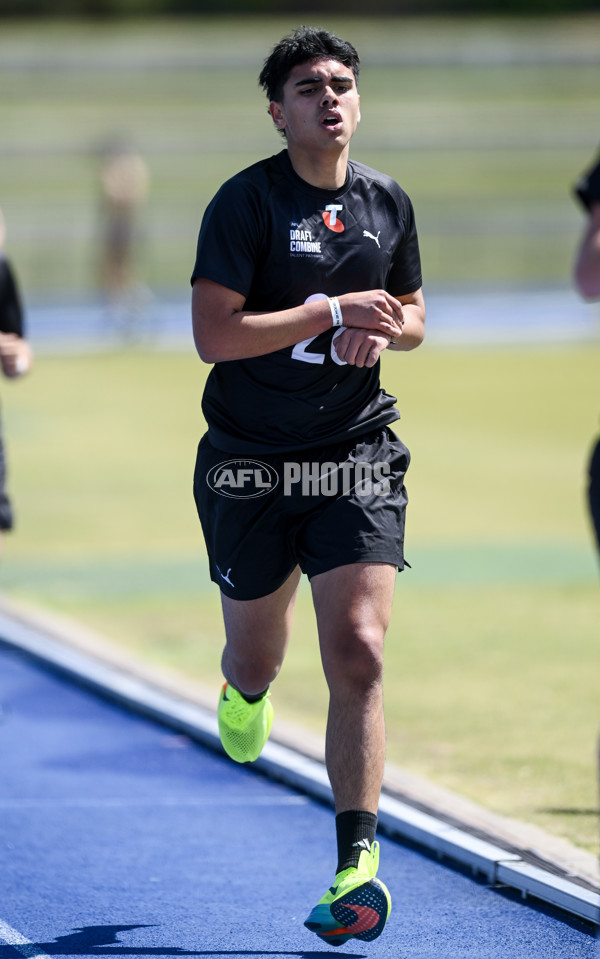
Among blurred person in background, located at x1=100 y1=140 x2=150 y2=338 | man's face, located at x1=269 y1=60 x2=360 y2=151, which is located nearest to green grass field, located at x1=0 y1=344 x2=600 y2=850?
man's face, located at x1=269 y1=60 x2=360 y2=151

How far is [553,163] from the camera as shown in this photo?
45.6m

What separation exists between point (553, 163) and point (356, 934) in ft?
144

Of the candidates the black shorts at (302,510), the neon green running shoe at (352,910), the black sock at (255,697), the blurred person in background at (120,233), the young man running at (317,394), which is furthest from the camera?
the blurred person in background at (120,233)

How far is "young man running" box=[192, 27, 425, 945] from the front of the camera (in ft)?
13.4

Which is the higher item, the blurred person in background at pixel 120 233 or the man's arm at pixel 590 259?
the man's arm at pixel 590 259

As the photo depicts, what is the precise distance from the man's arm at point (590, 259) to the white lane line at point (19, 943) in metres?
2.25

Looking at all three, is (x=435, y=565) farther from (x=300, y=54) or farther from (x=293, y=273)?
(x=300, y=54)

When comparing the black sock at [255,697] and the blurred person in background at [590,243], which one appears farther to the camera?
the black sock at [255,697]

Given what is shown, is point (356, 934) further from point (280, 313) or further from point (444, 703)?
point (444, 703)

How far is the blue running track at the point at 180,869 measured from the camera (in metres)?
4.16

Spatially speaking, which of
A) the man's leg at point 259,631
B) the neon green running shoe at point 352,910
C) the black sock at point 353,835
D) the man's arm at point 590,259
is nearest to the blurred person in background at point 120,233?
the man's leg at point 259,631

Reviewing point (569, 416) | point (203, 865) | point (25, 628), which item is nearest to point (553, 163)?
point (569, 416)

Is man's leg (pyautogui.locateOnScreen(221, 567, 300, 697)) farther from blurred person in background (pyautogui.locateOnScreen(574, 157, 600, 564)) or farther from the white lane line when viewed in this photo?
blurred person in background (pyautogui.locateOnScreen(574, 157, 600, 564))

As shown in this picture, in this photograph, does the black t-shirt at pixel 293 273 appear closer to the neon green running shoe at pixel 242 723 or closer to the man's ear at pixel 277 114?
the man's ear at pixel 277 114
